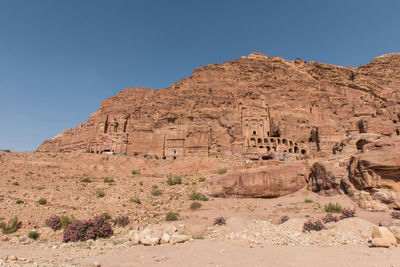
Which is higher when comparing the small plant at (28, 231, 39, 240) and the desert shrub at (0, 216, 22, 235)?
the desert shrub at (0, 216, 22, 235)

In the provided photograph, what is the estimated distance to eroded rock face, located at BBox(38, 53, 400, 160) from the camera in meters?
41.6

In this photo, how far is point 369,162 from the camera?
46.9 ft

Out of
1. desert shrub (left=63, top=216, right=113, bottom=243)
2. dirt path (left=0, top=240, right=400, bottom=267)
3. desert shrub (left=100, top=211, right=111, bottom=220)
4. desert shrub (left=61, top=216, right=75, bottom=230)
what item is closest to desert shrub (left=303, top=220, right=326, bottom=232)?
dirt path (left=0, top=240, right=400, bottom=267)

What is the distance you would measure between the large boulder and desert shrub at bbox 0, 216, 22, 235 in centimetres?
1228

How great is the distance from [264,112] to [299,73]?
25.5 m

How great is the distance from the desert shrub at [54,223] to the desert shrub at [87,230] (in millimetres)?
1844

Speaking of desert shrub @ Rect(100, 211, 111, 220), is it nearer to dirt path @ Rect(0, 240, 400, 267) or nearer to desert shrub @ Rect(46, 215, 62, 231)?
desert shrub @ Rect(46, 215, 62, 231)

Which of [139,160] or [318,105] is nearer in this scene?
[139,160]

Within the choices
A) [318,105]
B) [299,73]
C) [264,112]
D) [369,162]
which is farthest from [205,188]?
[299,73]

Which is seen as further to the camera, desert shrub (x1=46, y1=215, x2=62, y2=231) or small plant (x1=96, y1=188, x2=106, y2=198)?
small plant (x1=96, y1=188, x2=106, y2=198)

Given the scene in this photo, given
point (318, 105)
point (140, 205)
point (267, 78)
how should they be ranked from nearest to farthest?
point (140, 205), point (318, 105), point (267, 78)

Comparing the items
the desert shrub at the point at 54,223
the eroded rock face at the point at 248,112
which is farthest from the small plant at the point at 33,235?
the eroded rock face at the point at 248,112

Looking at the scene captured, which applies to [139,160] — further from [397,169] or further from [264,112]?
[397,169]

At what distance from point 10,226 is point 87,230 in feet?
15.1
